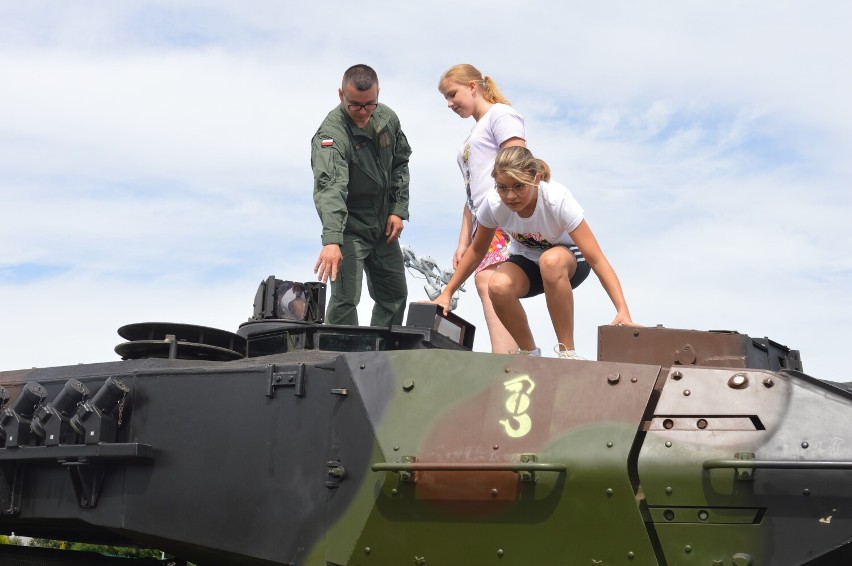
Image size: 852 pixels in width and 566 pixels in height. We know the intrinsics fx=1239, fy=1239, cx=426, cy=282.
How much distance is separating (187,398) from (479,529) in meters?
1.80

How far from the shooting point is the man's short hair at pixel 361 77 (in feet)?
28.6

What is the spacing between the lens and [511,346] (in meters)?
7.77

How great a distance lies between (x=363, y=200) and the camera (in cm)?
917

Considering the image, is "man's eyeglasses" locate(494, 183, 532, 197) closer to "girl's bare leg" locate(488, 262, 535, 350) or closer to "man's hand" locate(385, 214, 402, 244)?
"girl's bare leg" locate(488, 262, 535, 350)

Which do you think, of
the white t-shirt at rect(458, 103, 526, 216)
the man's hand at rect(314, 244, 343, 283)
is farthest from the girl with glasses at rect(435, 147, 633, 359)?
the man's hand at rect(314, 244, 343, 283)

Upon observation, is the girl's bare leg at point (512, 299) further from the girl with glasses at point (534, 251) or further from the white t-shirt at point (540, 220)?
the white t-shirt at point (540, 220)

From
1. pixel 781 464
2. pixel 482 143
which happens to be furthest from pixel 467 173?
pixel 781 464

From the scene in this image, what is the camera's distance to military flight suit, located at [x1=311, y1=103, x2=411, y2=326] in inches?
345

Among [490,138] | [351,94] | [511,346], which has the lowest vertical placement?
[511,346]

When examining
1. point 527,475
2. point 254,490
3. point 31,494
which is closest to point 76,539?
point 31,494

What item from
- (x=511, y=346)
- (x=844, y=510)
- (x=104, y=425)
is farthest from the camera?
(x=511, y=346)

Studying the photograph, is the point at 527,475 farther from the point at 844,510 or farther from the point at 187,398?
the point at 187,398

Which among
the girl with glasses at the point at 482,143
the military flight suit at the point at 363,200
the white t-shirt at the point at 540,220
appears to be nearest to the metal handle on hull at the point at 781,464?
the white t-shirt at the point at 540,220

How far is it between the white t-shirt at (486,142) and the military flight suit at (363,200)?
985 millimetres
